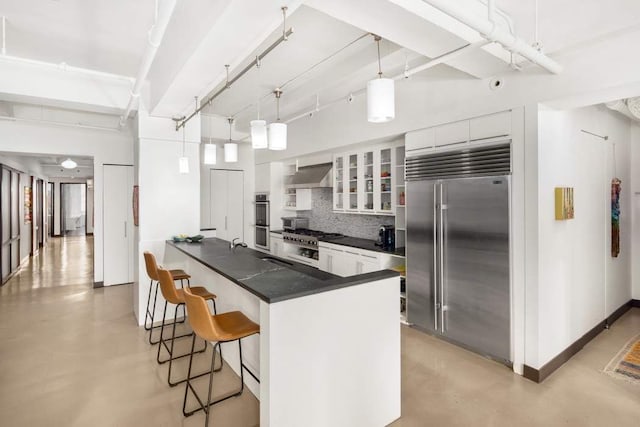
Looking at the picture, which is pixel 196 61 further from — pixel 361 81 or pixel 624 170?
pixel 624 170

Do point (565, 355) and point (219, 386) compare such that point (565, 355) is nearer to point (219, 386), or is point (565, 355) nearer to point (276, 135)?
point (219, 386)

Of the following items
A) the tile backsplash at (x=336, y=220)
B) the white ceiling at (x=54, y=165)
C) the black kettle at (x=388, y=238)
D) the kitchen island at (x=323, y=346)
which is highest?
the white ceiling at (x=54, y=165)

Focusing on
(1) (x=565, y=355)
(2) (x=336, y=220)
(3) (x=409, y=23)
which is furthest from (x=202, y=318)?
(2) (x=336, y=220)

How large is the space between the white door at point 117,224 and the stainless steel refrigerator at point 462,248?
5.42 meters

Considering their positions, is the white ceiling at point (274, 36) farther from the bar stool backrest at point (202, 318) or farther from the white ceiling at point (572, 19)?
the bar stool backrest at point (202, 318)

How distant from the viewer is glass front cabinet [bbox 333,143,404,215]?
4.70m

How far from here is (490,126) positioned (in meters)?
3.22

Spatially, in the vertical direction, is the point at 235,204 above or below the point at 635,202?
above

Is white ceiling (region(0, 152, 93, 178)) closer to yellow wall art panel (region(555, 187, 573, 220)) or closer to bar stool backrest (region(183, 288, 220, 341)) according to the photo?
bar stool backrest (region(183, 288, 220, 341))

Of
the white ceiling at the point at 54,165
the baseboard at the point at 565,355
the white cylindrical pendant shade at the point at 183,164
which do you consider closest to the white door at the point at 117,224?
the white ceiling at the point at 54,165

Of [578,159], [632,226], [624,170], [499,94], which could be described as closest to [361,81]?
[499,94]

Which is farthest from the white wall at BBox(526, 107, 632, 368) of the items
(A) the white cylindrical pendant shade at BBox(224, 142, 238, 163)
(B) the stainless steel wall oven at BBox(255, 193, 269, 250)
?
(B) the stainless steel wall oven at BBox(255, 193, 269, 250)

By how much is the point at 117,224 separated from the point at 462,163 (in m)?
6.19

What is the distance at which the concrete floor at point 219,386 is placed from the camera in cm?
250
